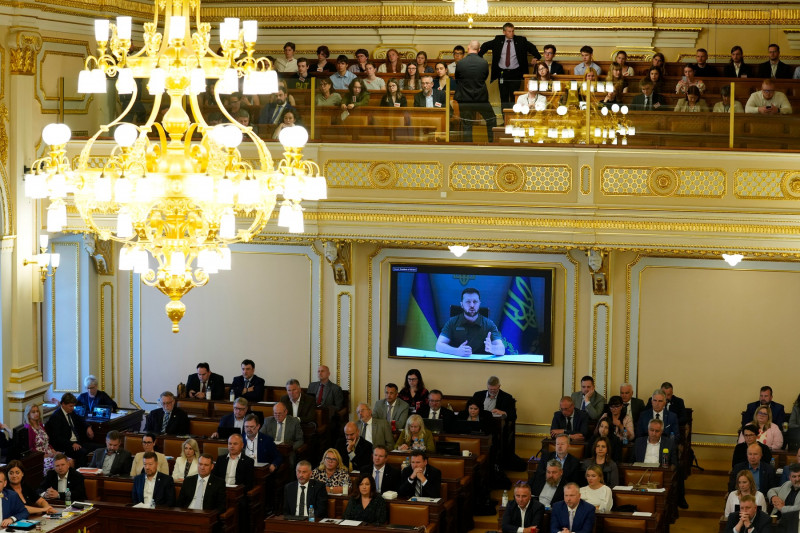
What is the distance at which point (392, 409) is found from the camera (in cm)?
1357

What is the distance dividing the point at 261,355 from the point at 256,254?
1.31 m

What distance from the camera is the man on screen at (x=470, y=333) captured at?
583 inches

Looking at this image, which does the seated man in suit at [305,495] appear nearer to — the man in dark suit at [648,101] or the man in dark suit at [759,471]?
the man in dark suit at [759,471]

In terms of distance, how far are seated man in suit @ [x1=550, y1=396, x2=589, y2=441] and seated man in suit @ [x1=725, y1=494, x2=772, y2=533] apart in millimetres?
3117

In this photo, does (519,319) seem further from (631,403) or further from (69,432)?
Result: (69,432)

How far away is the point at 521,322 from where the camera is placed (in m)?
14.7

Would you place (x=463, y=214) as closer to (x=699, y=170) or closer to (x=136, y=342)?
(x=699, y=170)

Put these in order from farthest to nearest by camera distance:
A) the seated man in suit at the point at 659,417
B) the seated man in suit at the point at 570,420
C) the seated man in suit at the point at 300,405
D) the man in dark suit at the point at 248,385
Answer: the man in dark suit at the point at 248,385 < the seated man in suit at the point at 300,405 < the seated man in suit at the point at 570,420 < the seated man in suit at the point at 659,417

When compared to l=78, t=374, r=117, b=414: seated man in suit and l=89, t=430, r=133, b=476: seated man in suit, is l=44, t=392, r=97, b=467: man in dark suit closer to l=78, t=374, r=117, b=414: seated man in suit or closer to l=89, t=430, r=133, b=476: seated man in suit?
l=78, t=374, r=117, b=414: seated man in suit

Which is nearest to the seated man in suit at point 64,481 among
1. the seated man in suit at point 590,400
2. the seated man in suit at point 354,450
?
the seated man in suit at point 354,450

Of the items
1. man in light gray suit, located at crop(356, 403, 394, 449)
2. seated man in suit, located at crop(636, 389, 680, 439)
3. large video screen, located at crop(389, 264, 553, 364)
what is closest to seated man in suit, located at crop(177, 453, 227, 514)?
man in light gray suit, located at crop(356, 403, 394, 449)

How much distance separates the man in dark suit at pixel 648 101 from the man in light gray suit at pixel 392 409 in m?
4.05

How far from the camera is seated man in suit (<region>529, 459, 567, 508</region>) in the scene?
11.1 meters

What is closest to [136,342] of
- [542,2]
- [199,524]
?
[199,524]
